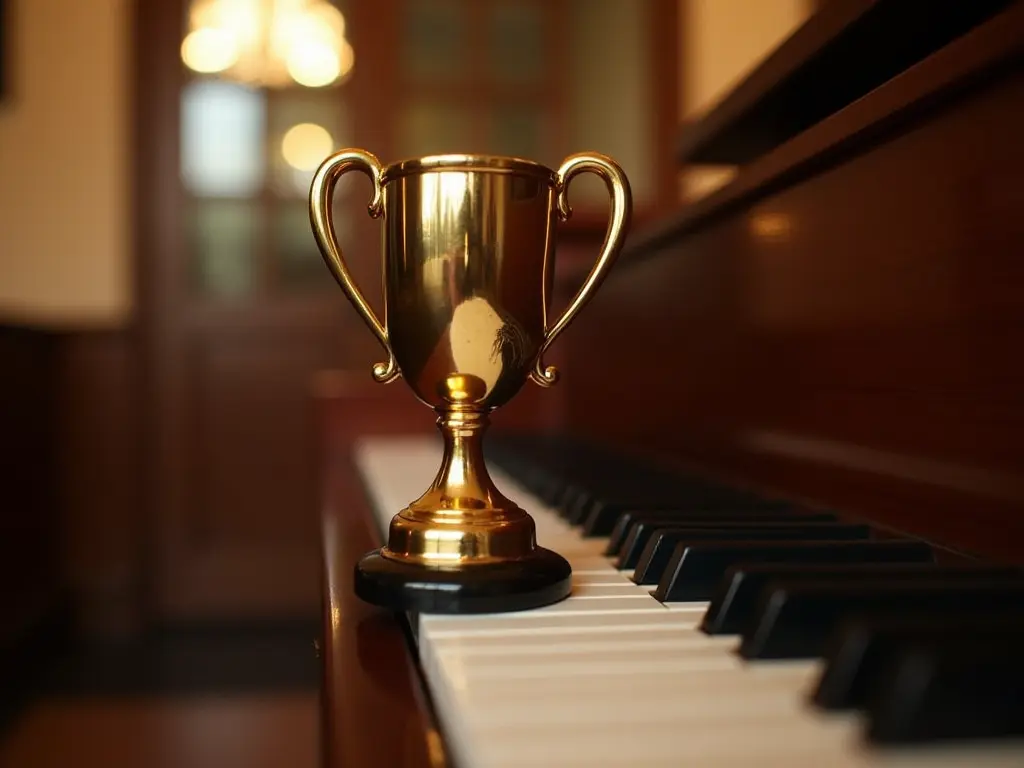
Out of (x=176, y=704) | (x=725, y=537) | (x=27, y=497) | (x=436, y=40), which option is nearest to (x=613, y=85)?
(x=436, y=40)

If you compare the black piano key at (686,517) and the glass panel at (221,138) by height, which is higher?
the glass panel at (221,138)

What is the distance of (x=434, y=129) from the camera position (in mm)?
3240

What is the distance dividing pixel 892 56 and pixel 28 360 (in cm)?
247

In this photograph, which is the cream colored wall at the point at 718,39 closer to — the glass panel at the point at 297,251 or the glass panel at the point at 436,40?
the glass panel at the point at 436,40

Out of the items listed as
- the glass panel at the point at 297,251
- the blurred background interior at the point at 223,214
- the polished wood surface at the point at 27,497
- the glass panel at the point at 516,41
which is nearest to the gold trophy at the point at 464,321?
the polished wood surface at the point at 27,497

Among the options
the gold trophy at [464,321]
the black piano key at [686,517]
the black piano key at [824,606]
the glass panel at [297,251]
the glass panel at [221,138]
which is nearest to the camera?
the black piano key at [824,606]

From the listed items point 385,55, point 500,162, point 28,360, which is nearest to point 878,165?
point 500,162

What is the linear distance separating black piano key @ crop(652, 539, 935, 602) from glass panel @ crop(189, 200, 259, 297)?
Result: 2.79 m

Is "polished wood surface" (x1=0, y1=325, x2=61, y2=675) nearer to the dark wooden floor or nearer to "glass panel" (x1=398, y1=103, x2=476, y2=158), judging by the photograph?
the dark wooden floor

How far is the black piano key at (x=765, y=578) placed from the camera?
1.46 ft

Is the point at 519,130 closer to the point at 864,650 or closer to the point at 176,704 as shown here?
the point at 176,704

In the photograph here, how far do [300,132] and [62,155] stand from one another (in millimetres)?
706

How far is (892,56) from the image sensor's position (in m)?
0.81

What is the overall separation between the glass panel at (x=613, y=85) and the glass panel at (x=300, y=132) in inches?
30.5
